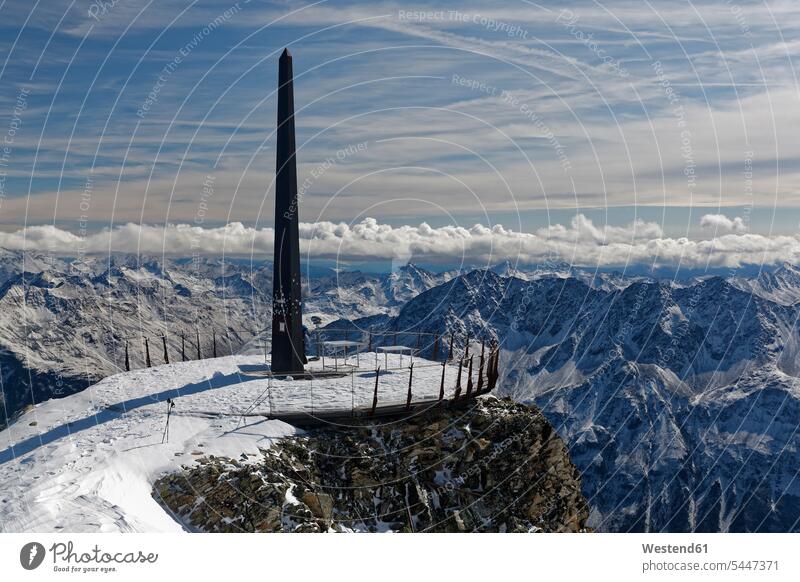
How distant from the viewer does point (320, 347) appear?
6103cm

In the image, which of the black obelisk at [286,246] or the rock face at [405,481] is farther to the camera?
the black obelisk at [286,246]

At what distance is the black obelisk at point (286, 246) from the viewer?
2030 inches

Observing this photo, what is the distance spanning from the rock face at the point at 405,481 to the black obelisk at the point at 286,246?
522 inches

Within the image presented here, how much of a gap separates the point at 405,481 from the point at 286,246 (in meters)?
20.0

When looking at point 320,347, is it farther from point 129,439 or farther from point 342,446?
point 129,439

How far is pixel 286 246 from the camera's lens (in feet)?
172

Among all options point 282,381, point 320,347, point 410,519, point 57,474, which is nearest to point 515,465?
point 410,519

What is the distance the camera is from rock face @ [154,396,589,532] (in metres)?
33.3
